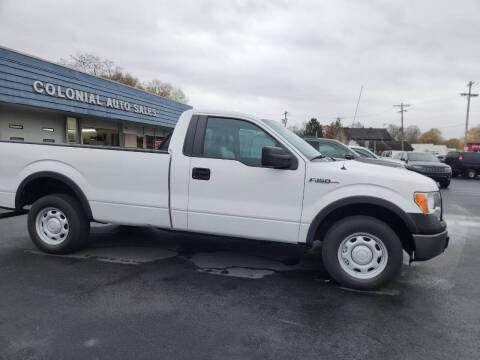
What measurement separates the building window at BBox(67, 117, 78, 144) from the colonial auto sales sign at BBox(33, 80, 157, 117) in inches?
63.4

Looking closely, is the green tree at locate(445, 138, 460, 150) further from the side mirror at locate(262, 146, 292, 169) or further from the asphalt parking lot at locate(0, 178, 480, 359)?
the side mirror at locate(262, 146, 292, 169)

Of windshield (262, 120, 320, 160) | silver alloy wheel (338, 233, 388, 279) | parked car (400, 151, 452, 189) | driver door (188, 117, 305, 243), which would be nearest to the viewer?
silver alloy wheel (338, 233, 388, 279)

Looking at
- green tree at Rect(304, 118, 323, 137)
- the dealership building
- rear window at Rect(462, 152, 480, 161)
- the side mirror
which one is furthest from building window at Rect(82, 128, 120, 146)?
green tree at Rect(304, 118, 323, 137)

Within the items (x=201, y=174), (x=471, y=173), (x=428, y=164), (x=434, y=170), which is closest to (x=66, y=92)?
(x=201, y=174)

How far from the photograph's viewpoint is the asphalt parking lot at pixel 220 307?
2.59 m

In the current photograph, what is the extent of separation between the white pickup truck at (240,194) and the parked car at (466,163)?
23.4 meters

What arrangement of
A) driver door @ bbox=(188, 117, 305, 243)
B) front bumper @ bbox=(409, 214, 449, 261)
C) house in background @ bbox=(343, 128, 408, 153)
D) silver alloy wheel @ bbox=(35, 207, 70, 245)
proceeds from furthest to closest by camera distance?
house in background @ bbox=(343, 128, 408, 153)
silver alloy wheel @ bbox=(35, 207, 70, 245)
driver door @ bbox=(188, 117, 305, 243)
front bumper @ bbox=(409, 214, 449, 261)

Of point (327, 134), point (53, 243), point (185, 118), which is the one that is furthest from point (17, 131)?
point (327, 134)

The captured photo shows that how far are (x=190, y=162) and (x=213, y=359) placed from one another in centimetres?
230

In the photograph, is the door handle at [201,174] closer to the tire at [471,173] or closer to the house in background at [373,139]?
the tire at [471,173]

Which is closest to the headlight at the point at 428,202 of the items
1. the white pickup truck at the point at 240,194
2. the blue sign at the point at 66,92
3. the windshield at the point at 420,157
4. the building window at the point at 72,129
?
the white pickup truck at the point at 240,194

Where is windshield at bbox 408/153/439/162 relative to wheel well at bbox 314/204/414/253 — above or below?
above

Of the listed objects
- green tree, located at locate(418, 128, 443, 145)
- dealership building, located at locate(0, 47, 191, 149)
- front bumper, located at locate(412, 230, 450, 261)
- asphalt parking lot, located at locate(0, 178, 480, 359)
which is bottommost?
asphalt parking lot, located at locate(0, 178, 480, 359)

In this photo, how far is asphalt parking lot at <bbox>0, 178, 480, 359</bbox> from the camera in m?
2.59
